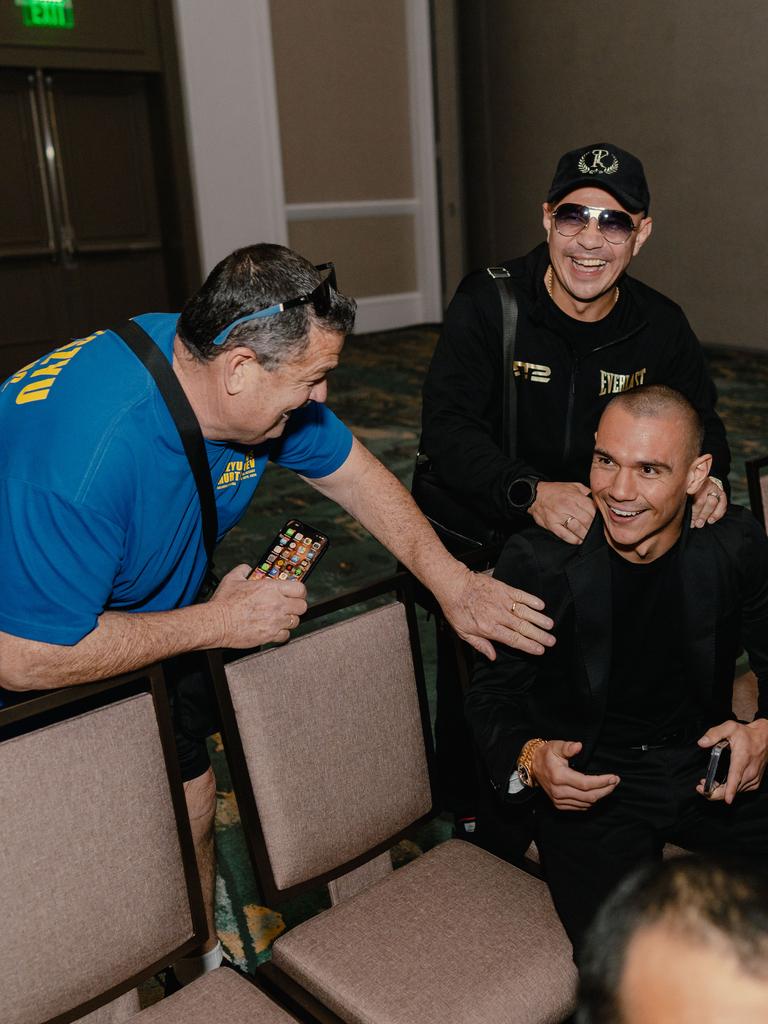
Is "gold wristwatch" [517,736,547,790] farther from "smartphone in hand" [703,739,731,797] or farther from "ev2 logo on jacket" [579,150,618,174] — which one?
"ev2 logo on jacket" [579,150,618,174]

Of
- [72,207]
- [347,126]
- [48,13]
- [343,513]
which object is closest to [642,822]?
[343,513]

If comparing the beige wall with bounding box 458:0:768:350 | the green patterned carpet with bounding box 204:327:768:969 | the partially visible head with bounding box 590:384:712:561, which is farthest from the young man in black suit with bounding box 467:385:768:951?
the beige wall with bounding box 458:0:768:350

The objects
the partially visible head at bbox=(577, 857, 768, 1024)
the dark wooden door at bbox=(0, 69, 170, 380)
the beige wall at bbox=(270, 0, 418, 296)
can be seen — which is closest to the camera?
the partially visible head at bbox=(577, 857, 768, 1024)

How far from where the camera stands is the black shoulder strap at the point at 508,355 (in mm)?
2176

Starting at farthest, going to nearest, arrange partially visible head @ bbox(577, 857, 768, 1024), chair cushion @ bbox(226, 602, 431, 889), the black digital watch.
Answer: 1. the black digital watch
2. chair cushion @ bbox(226, 602, 431, 889)
3. partially visible head @ bbox(577, 857, 768, 1024)

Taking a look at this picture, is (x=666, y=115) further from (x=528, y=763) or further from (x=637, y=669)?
(x=528, y=763)

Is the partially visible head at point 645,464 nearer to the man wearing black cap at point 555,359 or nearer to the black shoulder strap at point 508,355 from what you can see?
the man wearing black cap at point 555,359

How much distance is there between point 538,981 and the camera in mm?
1521

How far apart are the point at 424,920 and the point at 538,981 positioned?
0.22 metres

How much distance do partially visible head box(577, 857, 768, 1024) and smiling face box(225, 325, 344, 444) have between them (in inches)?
41.2

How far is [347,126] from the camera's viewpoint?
1005cm

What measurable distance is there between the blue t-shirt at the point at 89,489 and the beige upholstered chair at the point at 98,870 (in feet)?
0.55

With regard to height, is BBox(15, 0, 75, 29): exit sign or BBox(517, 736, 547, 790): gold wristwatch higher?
BBox(15, 0, 75, 29): exit sign

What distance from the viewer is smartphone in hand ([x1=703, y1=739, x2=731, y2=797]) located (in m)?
1.65
